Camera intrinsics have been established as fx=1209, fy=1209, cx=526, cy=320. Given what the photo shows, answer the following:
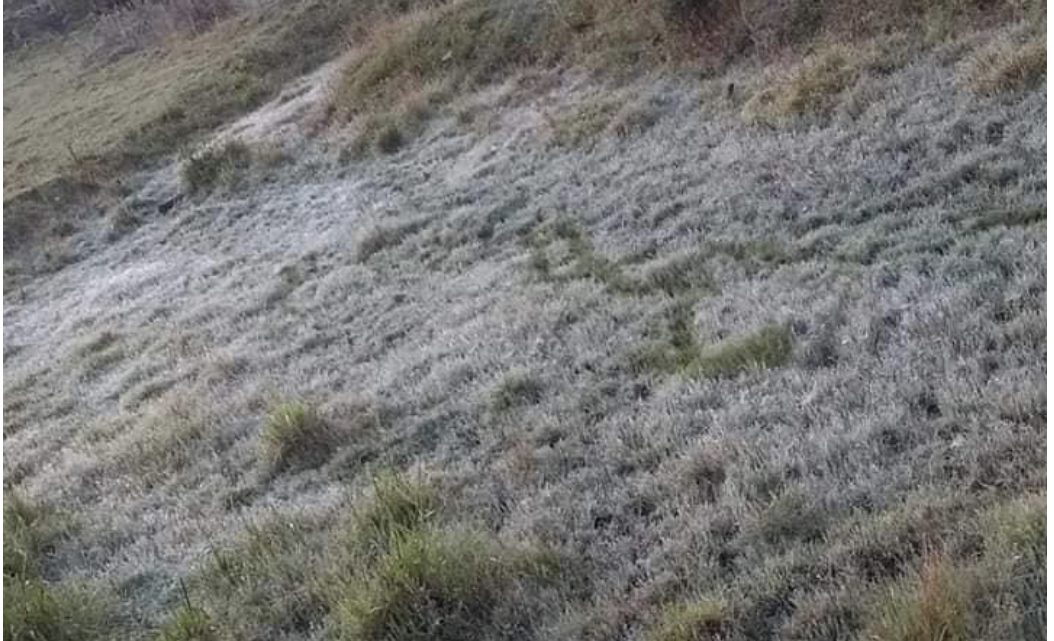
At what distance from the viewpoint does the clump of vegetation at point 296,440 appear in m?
7.00

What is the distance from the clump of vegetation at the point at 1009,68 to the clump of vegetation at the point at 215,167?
9.91 meters

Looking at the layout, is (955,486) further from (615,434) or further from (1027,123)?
(1027,123)

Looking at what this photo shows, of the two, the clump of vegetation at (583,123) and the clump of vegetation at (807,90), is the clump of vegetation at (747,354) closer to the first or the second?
the clump of vegetation at (807,90)

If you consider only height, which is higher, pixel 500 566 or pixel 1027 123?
pixel 500 566

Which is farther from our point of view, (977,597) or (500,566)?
(500,566)

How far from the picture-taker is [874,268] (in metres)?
7.59

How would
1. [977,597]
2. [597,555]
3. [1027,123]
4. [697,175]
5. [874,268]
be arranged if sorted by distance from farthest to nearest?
[697,175] < [1027,123] < [874,268] < [597,555] < [977,597]

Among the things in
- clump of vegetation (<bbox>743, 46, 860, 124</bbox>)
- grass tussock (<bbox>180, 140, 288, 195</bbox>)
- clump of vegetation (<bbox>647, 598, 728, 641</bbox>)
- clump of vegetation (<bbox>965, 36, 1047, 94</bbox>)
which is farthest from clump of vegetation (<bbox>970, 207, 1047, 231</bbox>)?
grass tussock (<bbox>180, 140, 288, 195</bbox>)

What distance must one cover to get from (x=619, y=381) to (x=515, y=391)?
25.3 inches

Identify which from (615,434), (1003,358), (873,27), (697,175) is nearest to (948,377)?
(1003,358)

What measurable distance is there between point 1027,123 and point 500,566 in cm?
627

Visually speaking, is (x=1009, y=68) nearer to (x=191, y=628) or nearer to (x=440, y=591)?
(x=440, y=591)

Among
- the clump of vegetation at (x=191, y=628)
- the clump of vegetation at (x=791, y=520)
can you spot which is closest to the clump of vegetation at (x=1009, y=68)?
the clump of vegetation at (x=791, y=520)

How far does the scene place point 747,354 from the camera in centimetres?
674
